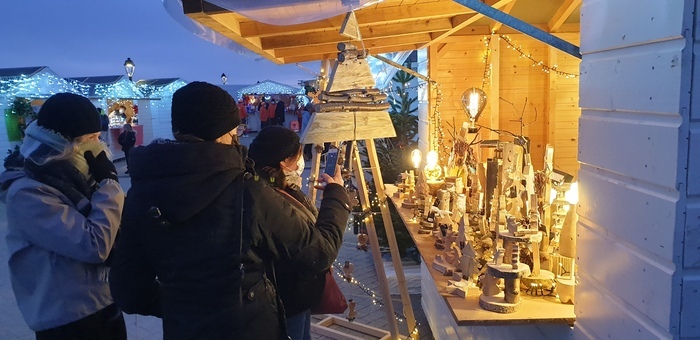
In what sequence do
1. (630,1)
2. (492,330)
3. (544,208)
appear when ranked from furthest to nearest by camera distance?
(492,330) → (544,208) → (630,1)

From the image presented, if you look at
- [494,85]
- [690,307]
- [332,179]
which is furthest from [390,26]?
[690,307]

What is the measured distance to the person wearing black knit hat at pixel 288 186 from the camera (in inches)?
77.8

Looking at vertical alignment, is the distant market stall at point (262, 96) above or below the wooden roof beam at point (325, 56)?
above

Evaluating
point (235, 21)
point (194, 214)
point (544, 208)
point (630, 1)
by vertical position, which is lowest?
point (544, 208)

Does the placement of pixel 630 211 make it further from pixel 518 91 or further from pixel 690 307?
pixel 518 91

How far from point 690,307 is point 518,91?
336 centimetres

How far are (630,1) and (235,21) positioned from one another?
84.4 inches

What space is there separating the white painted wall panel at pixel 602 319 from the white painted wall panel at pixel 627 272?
0.06 feet

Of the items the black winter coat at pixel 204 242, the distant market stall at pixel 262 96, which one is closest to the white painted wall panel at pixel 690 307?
the black winter coat at pixel 204 242

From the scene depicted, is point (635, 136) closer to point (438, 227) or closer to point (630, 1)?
point (630, 1)

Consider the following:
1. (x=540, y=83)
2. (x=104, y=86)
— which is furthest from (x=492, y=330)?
(x=104, y=86)

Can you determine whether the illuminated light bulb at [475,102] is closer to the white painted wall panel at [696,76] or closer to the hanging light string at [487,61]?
the hanging light string at [487,61]

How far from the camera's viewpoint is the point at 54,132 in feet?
6.73

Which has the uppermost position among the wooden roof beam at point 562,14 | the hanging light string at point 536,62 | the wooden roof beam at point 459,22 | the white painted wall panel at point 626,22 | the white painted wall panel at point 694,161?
the wooden roof beam at point 562,14
